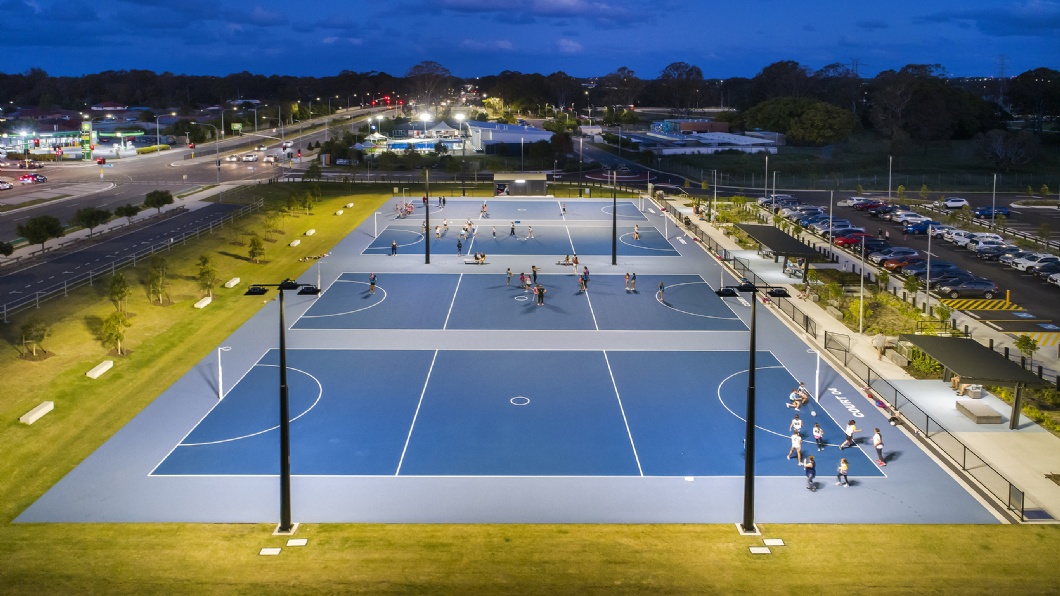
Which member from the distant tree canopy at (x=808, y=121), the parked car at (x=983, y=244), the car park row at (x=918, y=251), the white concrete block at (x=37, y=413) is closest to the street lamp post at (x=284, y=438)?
the white concrete block at (x=37, y=413)

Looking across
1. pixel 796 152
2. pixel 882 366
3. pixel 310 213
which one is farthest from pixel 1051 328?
pixel 796 152

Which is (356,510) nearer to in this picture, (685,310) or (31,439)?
(31,439)

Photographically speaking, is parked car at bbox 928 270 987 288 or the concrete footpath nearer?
the concrete footpath

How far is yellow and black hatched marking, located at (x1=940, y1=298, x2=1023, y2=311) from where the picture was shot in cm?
4812

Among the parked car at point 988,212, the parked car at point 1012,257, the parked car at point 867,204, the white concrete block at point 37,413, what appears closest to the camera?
the white concrete block at point 37,413

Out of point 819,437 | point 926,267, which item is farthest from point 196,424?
point 926,267

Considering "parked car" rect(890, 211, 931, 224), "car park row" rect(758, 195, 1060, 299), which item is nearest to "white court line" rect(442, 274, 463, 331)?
"car park row" rect(758, 195, 1060, 299)

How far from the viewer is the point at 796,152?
147 m

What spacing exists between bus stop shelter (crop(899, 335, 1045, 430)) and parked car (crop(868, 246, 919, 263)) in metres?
26.9

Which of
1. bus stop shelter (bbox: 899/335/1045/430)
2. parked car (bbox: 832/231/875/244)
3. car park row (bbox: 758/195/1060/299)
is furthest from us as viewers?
parked car (bbox: 832/231/875/244)

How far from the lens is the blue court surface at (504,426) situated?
24.7 metres

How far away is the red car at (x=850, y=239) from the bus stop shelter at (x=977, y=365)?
34004 mm

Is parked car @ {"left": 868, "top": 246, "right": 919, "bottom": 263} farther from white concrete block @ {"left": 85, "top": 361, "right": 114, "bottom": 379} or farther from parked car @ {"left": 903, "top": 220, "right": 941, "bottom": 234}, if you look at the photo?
white concrete block @ {"left": 85, "top": 361, "right": 114, "bottom": 379}

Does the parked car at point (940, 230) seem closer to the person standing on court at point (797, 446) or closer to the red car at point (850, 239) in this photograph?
the red car at point (850, 239)
